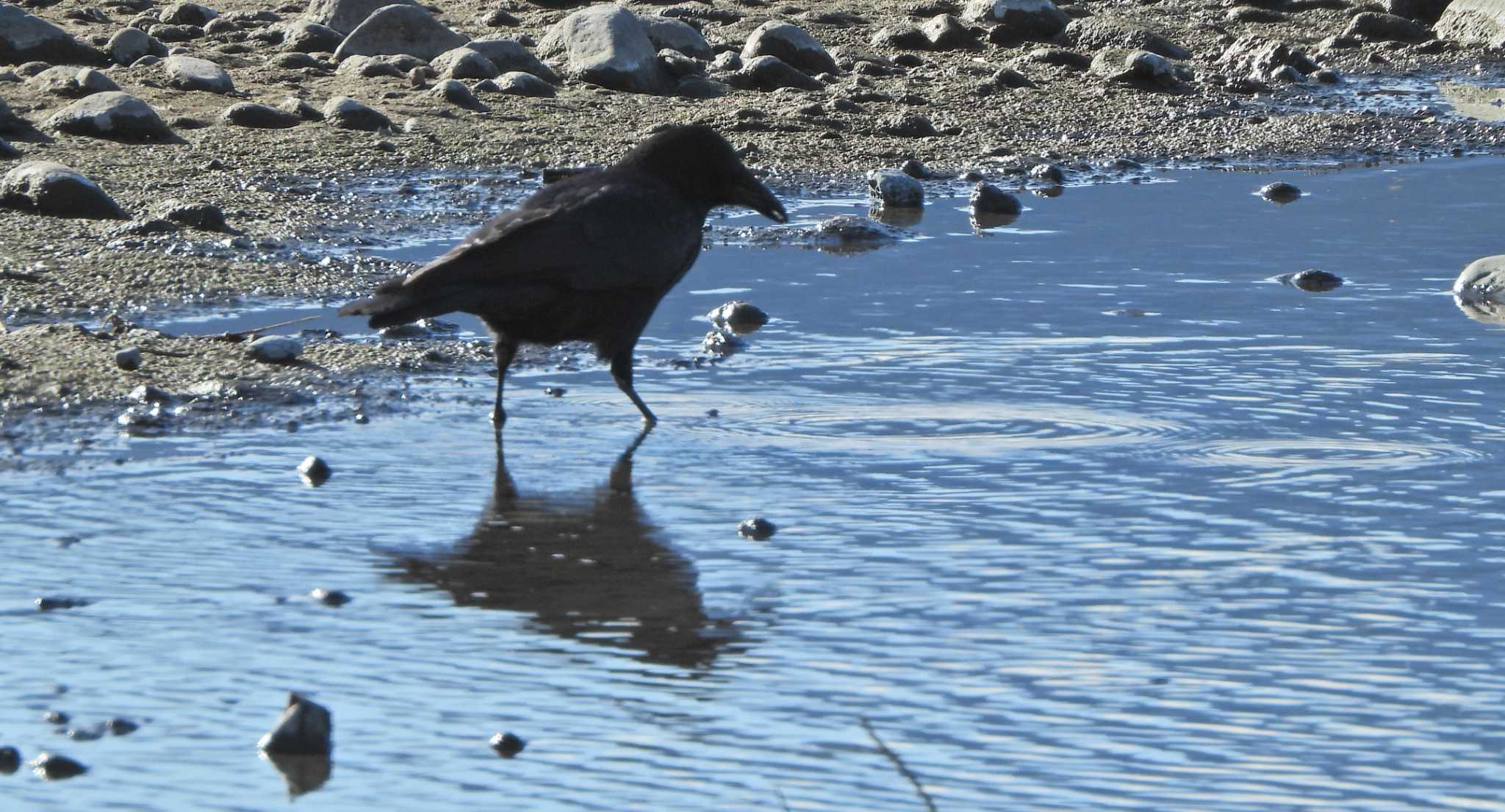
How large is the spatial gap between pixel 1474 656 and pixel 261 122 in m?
7.78

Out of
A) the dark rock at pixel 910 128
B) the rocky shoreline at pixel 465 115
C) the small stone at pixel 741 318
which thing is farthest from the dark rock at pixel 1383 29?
the small stone at pixel 741 318

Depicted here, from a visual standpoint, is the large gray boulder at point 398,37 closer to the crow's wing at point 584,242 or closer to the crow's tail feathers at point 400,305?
the crow's wing at point 584,242

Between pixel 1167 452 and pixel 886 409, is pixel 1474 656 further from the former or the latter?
pixel 886 409

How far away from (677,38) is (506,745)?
32.3ft

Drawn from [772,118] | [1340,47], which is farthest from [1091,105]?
[1340,47]

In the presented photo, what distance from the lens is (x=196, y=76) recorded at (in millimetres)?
11102

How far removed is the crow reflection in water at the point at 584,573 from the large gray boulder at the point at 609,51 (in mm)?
7033

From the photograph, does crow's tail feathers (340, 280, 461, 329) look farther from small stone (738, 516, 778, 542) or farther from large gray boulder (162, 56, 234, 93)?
large gray boulder (162, 56, 234, 93)

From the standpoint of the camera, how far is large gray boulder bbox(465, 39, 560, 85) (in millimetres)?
11945

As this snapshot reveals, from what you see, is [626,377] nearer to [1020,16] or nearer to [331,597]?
[331,597]

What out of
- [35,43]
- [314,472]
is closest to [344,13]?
[35,43]

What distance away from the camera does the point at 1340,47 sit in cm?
1503

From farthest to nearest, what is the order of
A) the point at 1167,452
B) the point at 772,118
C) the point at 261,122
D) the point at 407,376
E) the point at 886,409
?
1. the point at 772,118
2. the point at 261,122
3. the point at 407,376
4. the point at 886,409
5. the point at 1167,452

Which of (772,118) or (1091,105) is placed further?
(1091,105)
